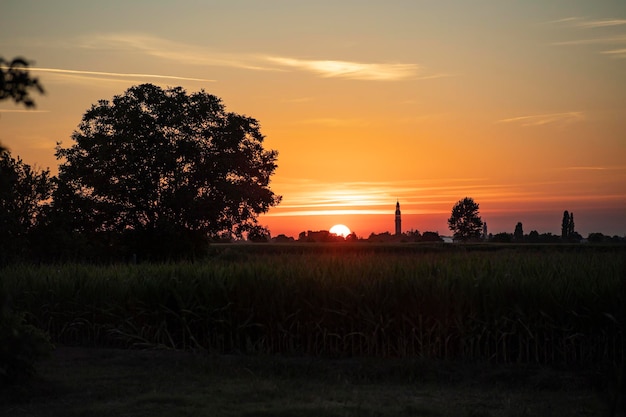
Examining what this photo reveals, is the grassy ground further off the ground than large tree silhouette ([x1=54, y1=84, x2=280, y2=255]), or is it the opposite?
large tree silhouette ([x1=54, y1=84, x2=280, y2=255])

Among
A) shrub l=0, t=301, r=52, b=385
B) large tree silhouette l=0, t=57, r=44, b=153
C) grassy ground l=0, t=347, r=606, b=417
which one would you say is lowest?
grassy ground l=0, t=347, r=606, b=417

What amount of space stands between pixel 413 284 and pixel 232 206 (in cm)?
2880

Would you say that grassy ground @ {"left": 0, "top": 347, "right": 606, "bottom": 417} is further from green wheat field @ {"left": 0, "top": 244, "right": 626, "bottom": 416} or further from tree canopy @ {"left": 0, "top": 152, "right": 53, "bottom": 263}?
tree canopy @ {"left": 0, "top": 152, "right": 53, "bottom": 263}

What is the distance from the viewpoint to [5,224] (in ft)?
108

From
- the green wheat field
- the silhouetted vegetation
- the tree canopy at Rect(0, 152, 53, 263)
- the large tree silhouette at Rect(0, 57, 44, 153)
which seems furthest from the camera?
the silhouetted vegetation

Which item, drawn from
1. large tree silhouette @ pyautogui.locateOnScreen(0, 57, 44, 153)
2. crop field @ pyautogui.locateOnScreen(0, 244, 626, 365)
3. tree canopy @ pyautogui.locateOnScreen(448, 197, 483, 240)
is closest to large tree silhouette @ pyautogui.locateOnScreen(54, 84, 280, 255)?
crop field @ pyautogui.locateOnScreen(0, 244, 626, 365)

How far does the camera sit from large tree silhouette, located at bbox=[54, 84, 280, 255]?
1686 inches

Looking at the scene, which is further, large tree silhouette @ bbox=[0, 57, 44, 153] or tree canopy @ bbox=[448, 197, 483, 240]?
tree canopy @ bbox=[448, 197, 483, 240]

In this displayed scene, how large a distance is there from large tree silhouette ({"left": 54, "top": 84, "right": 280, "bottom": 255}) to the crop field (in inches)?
945

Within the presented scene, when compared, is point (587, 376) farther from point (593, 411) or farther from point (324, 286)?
point (324, 286)

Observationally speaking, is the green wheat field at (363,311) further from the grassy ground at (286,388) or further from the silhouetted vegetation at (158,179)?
the silhouetted vegetation at (158,179)

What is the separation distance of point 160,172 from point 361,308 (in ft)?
99.5

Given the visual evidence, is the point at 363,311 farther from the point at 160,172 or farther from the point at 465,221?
the point at 465,221

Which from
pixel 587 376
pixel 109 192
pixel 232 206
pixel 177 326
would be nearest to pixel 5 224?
pixel 109 192
